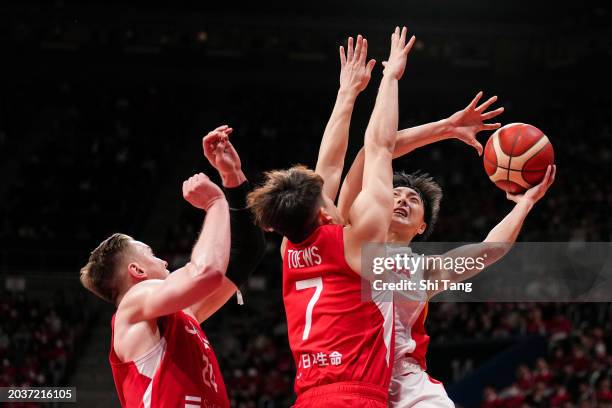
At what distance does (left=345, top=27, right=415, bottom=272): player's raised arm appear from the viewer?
3740 mm

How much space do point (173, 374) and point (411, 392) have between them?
1286mm

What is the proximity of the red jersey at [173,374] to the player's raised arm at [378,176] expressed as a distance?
840 millimetres

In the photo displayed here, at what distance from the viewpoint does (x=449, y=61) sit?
2345cm

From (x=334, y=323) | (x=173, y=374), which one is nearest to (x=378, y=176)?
(x=334, y=323)

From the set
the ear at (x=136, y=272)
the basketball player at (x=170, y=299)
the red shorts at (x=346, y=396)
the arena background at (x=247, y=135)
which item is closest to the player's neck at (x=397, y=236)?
the basketball player at (x=170, y=299)

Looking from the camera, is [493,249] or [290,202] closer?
[290,202]

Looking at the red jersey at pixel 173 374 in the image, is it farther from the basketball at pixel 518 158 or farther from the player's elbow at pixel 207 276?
the basketball at pixel 518 158

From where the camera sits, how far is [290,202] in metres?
3.78

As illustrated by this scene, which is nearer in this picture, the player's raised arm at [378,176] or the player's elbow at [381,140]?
the player's raised arm at [378,176]

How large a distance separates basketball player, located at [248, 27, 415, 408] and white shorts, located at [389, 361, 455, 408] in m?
0.55

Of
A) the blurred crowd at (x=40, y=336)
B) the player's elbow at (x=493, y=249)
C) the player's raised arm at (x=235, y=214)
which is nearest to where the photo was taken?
the player's raised arm at (x=235, y=214)

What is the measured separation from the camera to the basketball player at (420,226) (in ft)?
14.4

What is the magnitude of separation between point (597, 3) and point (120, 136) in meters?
12.9

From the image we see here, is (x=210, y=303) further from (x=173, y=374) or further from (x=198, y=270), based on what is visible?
(x=198, y=270)
